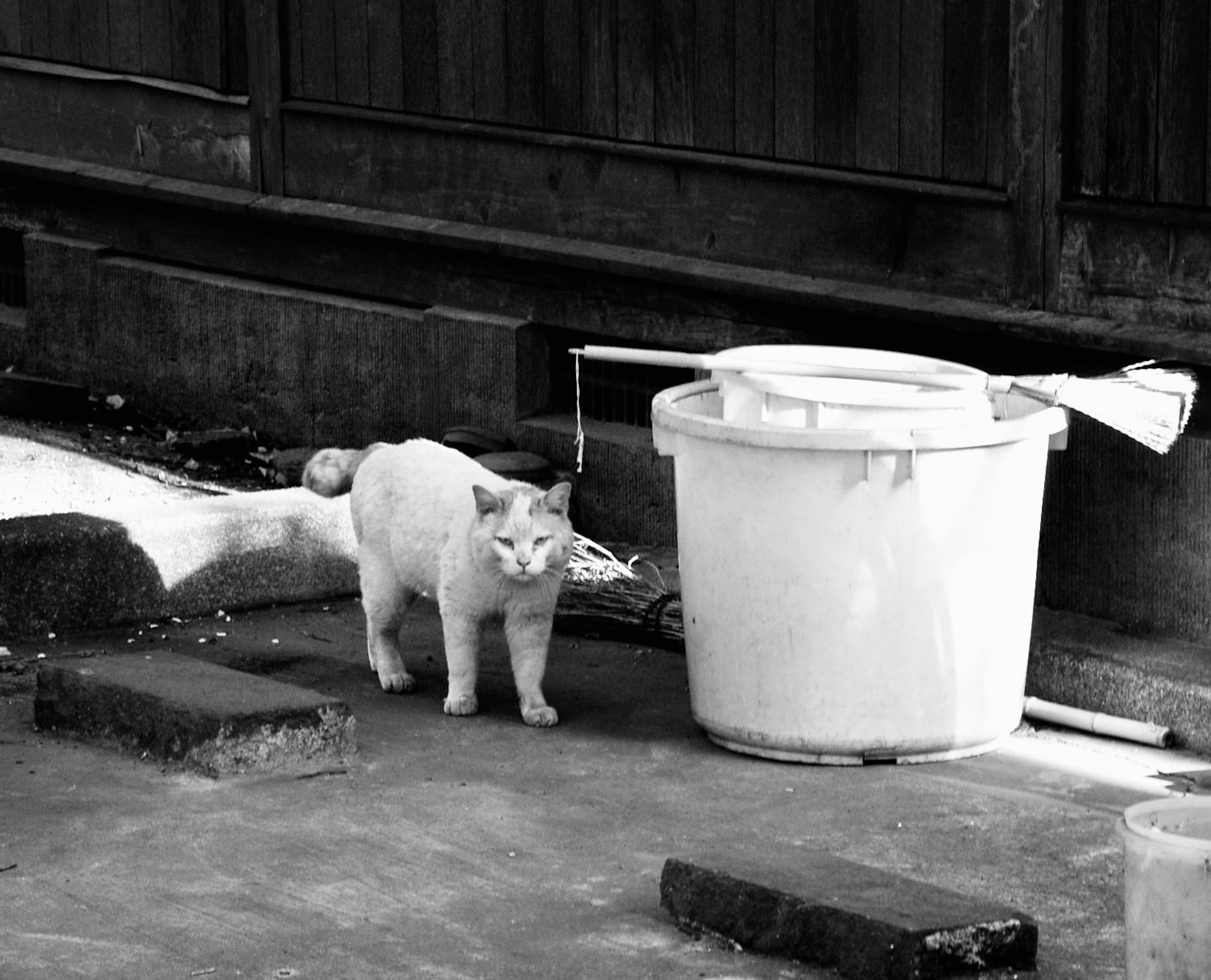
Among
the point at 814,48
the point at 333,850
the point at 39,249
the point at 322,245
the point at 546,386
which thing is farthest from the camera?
the point at 39,249

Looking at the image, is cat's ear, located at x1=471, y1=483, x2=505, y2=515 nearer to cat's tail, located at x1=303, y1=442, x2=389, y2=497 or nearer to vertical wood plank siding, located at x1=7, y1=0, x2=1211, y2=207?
cat's tail, located at x1=303, y1=442, x2=389, y2=497

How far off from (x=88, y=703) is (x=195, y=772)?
1.69 feet

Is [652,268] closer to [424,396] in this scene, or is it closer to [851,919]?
[424,396]

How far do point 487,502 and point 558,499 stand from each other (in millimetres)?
231

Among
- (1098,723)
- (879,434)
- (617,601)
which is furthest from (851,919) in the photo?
(617,601)

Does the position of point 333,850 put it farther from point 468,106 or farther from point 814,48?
point 468,106

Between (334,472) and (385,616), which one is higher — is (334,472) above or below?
above

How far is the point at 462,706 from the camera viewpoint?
678cm

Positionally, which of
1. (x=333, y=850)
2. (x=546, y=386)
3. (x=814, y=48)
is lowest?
(x=333, y=850)

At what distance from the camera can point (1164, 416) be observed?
630 centimetres

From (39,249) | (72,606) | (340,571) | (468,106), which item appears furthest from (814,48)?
(39,249)

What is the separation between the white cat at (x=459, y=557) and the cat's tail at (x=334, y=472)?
23 cm

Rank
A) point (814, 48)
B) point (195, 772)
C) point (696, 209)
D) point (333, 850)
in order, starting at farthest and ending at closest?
1. point (696, 209)
2. point (814, 48)
3. point (195, 772)
4. point (333, 850)

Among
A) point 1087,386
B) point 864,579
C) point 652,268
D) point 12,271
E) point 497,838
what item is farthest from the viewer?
point 12,271
